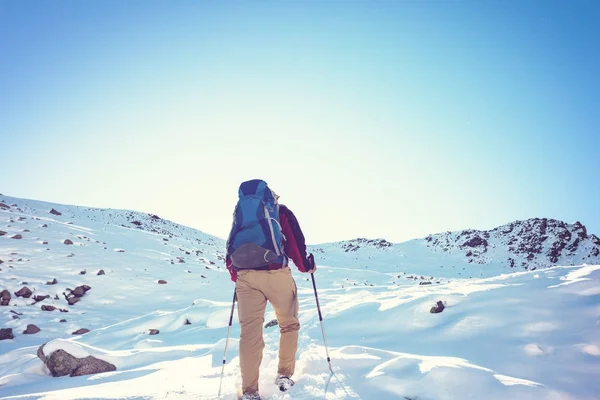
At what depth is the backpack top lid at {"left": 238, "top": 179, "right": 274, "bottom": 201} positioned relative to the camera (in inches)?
152

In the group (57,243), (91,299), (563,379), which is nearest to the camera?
(563,379)

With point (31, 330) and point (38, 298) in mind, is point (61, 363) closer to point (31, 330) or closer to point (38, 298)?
point (31, 330)

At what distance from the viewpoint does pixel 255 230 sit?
3650 mm

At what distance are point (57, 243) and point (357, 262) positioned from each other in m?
26.4

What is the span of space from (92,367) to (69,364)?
0.31 m

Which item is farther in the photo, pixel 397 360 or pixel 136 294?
pixel 136 294

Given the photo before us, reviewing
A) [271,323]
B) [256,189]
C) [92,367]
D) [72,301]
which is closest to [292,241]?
[256,189]

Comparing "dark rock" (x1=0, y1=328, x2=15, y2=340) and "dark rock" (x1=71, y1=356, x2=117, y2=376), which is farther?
"dark rock" (x1=0, y1=328, x2=15, y2=340)

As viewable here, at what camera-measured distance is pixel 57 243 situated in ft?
53.0

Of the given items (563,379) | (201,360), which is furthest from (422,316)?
(201,360)

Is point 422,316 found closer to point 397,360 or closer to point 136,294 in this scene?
point 397,360

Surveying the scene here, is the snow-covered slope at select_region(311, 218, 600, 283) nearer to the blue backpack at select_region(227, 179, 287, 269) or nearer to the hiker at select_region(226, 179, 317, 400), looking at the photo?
the hiker at select_region(226, 179, 317, 400)

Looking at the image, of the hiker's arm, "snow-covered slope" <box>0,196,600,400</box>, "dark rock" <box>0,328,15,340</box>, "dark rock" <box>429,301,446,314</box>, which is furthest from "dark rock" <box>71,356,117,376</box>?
"dark rock" <box>429,301,446,314</box>

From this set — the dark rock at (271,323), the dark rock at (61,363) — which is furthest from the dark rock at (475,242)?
the dark rock at (61,363)
